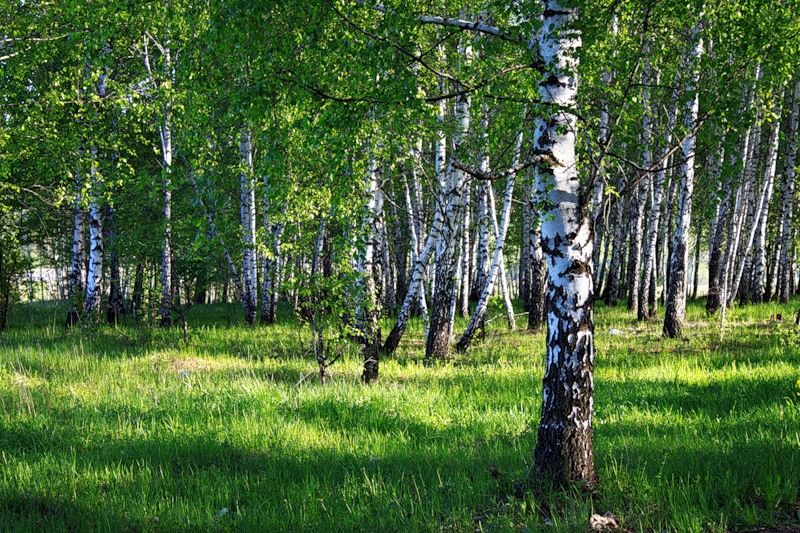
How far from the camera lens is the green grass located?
153 inches

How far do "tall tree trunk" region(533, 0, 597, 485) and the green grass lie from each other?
34 centimetres

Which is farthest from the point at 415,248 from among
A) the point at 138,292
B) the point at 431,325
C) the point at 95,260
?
the point at 138,292

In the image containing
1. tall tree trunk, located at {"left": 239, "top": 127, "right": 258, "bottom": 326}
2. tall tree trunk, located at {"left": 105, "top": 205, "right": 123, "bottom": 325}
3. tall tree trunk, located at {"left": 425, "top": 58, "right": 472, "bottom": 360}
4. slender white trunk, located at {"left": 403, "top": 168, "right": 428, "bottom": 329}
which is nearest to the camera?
tall tree trunk, located at {"left": 425, "top": 58, "right": 472, "bottom": 360}

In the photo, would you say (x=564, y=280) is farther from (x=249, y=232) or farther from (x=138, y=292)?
(x=138, y=292)

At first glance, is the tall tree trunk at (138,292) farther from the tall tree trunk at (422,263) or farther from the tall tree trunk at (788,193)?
the tall tree trunk at (788,193)

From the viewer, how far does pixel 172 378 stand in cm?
852

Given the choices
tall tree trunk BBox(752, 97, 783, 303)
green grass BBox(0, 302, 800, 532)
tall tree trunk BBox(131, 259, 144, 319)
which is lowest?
green grass BBox(0, 302, 800, 532)

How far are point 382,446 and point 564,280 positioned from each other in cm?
249

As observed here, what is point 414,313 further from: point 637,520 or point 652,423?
point 637,520

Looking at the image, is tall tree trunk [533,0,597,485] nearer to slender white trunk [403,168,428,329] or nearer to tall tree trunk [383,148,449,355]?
tall tree trunk [383,148,449,355]

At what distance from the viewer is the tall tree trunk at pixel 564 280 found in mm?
3967

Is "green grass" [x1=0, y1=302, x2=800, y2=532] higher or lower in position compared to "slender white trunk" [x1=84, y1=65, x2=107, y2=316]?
lower

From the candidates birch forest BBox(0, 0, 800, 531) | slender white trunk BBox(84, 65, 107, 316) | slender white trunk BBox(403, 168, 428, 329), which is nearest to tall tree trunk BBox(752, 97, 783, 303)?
birch forest BBox(0, 0, 800, 531)

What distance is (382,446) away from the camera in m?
5.37
